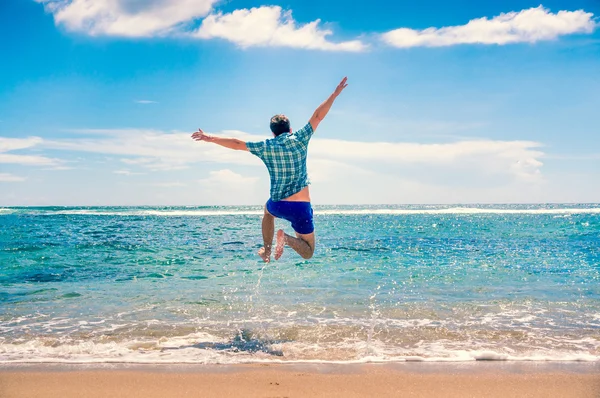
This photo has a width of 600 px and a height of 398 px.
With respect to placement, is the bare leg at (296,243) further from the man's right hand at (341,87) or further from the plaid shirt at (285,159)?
the man's right hand at (341,87)

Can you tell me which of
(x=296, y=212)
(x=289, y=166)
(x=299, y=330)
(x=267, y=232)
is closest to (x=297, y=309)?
(x=299, y=330)

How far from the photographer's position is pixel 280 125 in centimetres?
571

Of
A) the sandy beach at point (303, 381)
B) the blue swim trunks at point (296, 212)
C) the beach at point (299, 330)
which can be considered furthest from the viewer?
the blue swim trunks at point (296, 212)

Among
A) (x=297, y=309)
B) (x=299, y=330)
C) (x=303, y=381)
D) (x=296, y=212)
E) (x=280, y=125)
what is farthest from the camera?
(x=297, y=309)

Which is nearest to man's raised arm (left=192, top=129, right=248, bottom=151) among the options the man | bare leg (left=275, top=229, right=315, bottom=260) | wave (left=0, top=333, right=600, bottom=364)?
the man

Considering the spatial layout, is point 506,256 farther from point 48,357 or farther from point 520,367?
point 48,357

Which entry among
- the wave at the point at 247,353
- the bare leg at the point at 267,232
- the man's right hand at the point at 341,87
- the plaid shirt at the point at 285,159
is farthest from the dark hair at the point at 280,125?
the wave at the point at 247,353

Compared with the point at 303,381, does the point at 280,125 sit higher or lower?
higher

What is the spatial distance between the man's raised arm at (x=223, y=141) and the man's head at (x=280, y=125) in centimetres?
45

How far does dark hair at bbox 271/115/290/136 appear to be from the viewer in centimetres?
570

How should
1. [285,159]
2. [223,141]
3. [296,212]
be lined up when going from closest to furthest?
[223,141] → [285,159] → [296,212]

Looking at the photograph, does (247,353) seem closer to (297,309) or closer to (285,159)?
(285,159)

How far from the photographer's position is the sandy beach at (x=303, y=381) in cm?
437

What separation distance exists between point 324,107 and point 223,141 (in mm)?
1233
